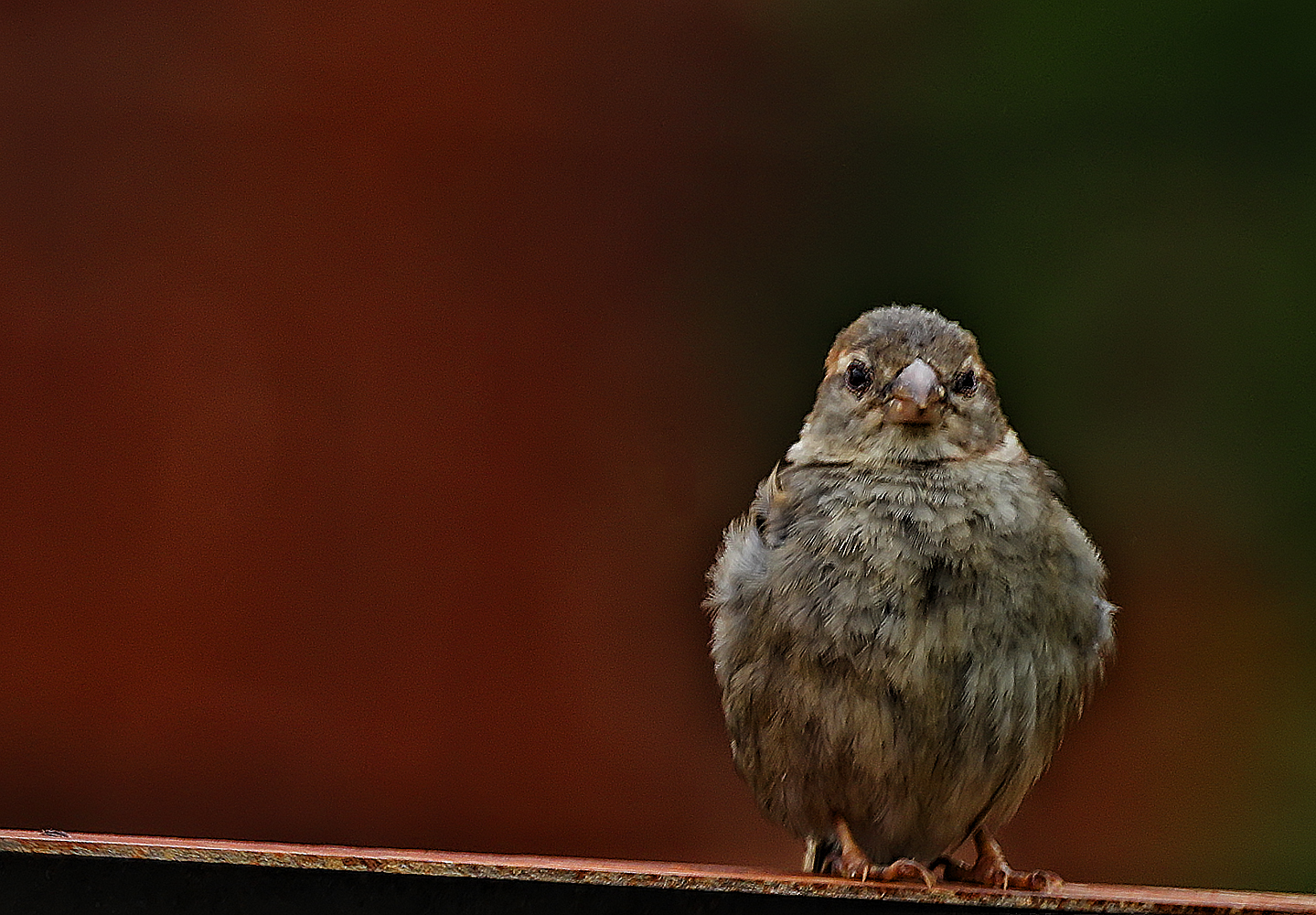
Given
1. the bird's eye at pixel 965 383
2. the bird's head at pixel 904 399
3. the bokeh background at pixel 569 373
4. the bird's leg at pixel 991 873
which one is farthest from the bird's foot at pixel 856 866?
the bokeh background at pixel 569 373

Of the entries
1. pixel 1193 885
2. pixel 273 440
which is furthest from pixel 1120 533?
pixel 273 440

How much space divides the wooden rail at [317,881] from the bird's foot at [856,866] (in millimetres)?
630

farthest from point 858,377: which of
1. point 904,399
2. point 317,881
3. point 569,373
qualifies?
point 317,881

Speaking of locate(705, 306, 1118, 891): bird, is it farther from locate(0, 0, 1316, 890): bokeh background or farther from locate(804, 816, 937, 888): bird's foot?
locate(0, 0, 1316, 890): bokeh background

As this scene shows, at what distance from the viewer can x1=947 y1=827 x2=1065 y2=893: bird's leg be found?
2377 mm

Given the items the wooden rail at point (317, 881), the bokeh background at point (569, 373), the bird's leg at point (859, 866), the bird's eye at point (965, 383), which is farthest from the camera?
the bokeh background at point (569, 373)

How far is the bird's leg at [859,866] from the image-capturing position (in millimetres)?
2285

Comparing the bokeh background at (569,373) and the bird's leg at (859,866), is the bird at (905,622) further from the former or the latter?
the bokeh background at (569,373)

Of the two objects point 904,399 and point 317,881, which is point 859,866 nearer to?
point 904,399

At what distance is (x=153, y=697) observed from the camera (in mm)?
3555

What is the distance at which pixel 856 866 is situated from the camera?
250 cm

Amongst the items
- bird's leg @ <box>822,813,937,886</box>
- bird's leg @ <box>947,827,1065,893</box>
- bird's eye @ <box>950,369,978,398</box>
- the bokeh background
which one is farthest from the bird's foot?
the bokeh background

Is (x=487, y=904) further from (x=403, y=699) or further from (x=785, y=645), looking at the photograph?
(x=403, y=699)

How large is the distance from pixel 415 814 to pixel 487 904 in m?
2.04
